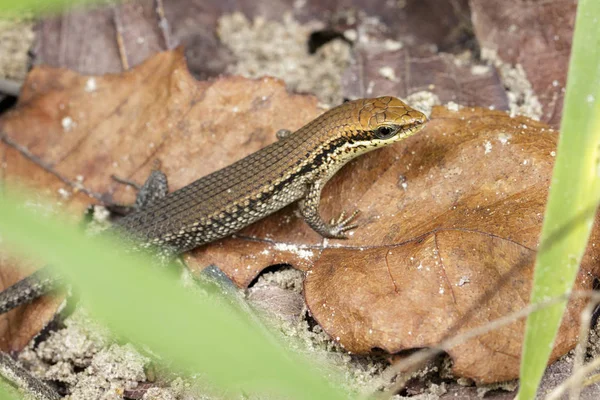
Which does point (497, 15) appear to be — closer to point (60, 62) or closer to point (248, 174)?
point (248, 174)

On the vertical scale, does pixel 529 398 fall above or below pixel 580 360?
above

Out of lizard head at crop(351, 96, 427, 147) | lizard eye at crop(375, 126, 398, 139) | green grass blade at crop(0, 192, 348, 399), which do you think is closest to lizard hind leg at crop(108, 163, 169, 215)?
lizard head at crop(351, 96, 427, 147)

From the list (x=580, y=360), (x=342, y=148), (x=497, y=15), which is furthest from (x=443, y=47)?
(x=580, y=360)

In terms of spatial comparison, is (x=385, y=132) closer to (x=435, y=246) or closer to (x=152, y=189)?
(x=435, y=246)

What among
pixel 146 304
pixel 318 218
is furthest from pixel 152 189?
pixel 146 304

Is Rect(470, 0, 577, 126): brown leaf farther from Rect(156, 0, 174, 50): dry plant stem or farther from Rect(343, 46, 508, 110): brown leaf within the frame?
Rect(156, 0, 174, 50): dry plant stem

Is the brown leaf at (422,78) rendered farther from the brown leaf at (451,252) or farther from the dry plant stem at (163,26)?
the dry plant stem at (163,26)
